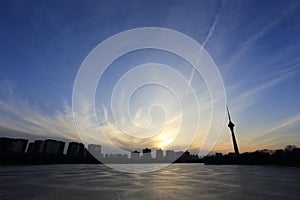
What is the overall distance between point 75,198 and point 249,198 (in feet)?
50.9

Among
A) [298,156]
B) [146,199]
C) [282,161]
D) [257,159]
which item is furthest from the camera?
[257,159]

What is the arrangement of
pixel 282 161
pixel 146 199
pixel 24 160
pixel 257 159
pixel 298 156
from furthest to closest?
1. pixel 24 160
2. pixel 257 159
3. pixel 282 161
4. pixel 298 156
5. pixel 146 199

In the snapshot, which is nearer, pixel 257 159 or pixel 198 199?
pixel 198 199

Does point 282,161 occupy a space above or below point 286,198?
above

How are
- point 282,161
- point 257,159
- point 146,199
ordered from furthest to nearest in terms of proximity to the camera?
point 257,159
point 282,161
point 146,199

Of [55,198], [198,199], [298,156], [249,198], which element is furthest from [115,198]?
[298,156]

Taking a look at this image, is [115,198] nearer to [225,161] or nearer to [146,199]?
[146,199]

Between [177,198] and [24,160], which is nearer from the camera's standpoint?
[177,198]

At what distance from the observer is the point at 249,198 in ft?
60.2

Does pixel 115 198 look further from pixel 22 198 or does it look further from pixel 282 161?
pixel 282 161

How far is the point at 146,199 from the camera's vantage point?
59.7ft

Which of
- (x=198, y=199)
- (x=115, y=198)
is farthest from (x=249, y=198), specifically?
(x=115, y=198)

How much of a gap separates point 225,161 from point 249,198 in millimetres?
194275

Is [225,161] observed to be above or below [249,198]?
above
